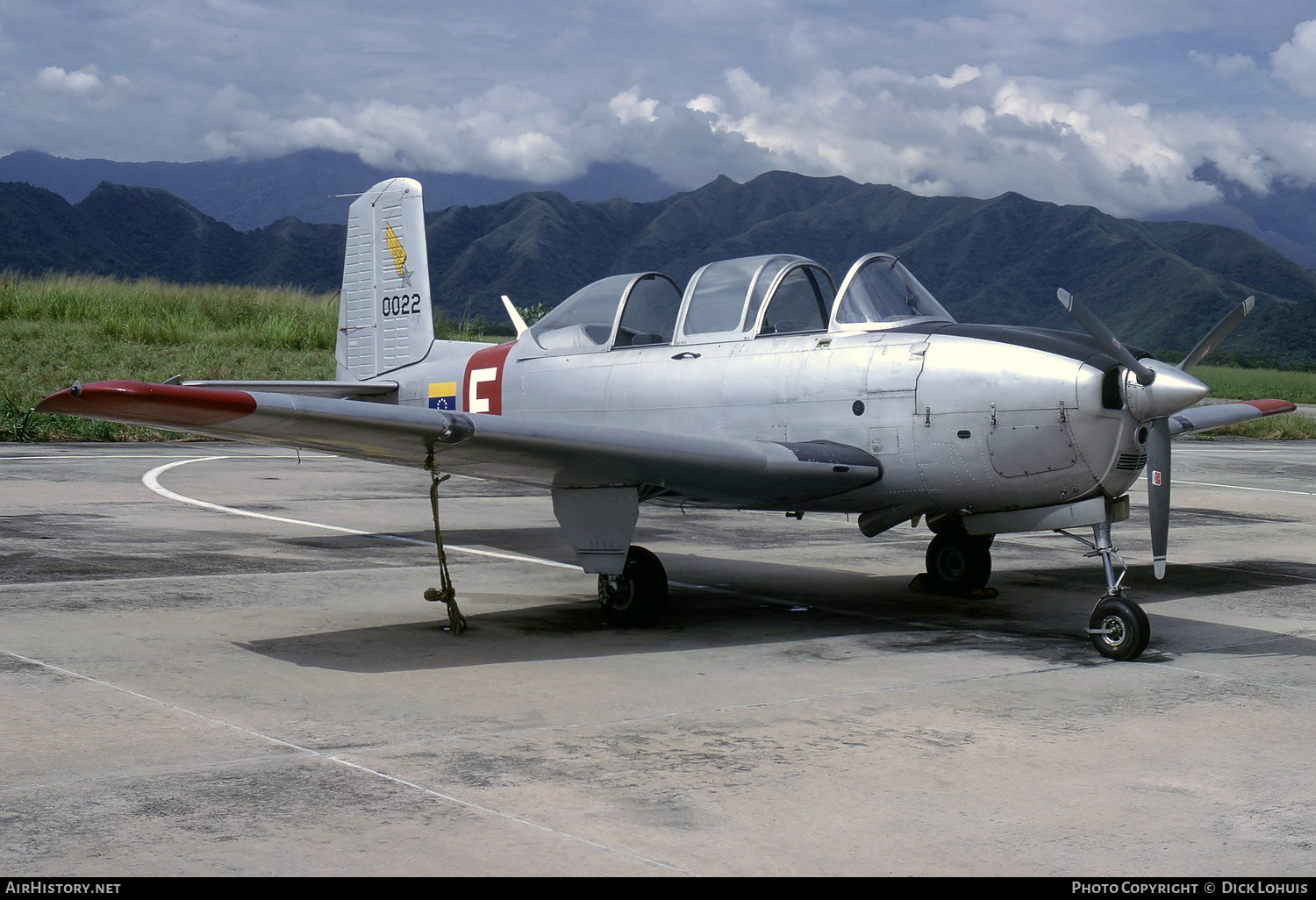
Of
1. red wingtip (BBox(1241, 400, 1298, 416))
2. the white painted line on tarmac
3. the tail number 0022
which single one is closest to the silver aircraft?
the white painted line on tarmac

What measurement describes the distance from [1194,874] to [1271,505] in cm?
1342

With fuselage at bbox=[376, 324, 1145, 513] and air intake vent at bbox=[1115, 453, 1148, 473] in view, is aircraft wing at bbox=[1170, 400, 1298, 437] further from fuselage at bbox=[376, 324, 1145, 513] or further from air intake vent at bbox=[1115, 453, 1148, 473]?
fuselage at bbox=[376, 324, 1145, 513]

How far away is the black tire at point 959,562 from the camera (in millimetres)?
8852

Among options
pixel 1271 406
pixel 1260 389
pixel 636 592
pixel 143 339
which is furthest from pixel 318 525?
pixel 1260 389

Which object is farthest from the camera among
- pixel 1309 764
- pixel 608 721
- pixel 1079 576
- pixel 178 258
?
pixel 178 258

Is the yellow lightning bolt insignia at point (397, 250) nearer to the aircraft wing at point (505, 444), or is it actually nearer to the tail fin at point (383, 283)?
the tail fin at point (383, 283)

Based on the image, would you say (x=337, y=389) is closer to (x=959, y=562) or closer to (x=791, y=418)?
(x=791, y=418)

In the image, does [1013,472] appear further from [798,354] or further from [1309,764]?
[1309,764]

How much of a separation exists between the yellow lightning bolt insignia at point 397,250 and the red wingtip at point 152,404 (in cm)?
642

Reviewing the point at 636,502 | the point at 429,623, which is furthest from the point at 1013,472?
the point at 429,623

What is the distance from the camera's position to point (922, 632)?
7.44m

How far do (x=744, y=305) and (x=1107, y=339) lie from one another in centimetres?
240

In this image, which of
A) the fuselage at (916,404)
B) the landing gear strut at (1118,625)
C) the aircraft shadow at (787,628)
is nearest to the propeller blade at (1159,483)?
the fuselage at (916,404)

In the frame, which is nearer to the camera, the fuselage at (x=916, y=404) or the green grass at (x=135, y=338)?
the fuselage at (x=916, y=404)
